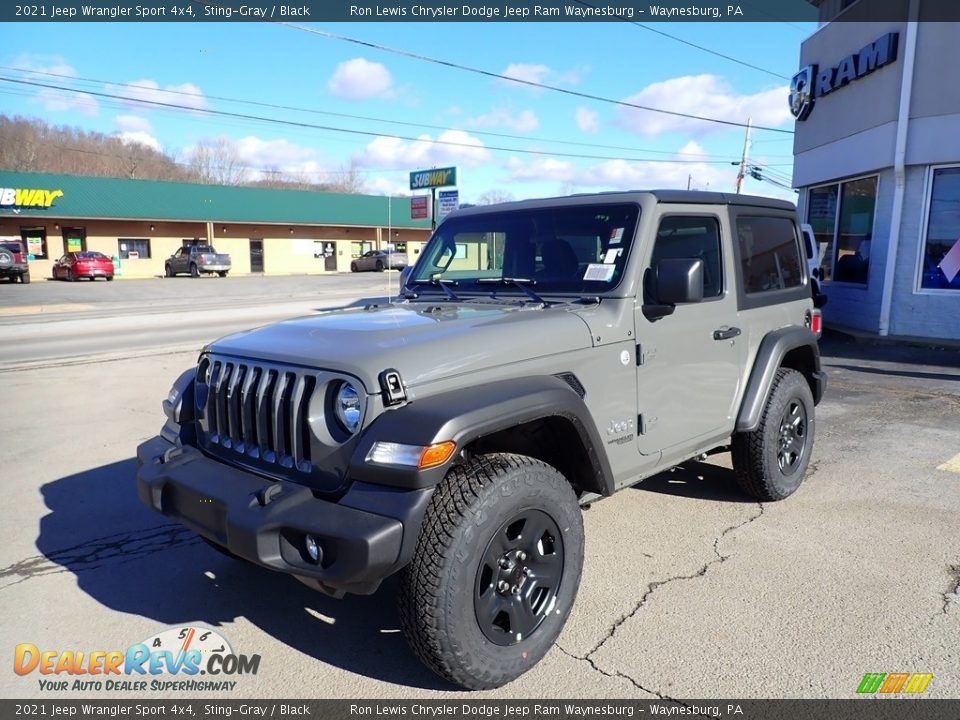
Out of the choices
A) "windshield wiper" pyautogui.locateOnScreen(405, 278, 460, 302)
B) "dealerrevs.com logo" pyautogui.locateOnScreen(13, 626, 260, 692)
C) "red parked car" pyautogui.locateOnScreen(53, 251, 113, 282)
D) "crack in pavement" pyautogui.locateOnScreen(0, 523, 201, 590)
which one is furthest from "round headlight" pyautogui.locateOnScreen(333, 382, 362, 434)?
"red parked car" pyautogui.locateOnScreen(53, 251, 113, 282)

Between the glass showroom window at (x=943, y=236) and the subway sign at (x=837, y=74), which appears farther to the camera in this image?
the subway sign at (x=837, y=74)

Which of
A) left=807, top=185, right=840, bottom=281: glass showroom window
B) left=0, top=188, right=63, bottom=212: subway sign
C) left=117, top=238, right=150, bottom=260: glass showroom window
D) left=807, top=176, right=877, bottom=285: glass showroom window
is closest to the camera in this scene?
left=807, top=176, right=877, bottom=285: glass showroom window

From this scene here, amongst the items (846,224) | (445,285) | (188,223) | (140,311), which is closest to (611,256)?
(445,285)

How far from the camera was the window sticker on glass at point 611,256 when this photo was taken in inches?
144

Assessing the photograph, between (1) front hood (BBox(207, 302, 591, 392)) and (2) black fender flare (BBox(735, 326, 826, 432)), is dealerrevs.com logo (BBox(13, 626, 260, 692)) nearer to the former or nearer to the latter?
(1) front hood (BBox(207, 302, 591, 392))

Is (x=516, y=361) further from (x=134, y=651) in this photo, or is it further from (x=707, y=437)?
(x=134, y=651)

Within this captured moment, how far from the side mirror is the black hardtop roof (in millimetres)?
567

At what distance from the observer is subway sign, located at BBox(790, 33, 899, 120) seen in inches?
476

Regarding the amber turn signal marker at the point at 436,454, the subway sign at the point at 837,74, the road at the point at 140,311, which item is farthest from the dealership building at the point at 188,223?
the amber turn signal marker at the point at 436,454

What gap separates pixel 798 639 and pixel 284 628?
2341 millimetres

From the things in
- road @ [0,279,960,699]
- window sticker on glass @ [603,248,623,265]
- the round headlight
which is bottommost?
road @ [0,279,960,699]

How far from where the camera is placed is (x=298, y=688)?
9.29 feet

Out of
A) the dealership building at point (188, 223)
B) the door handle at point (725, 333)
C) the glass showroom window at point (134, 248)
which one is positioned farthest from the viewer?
the glass showroom window at point (134, 248)

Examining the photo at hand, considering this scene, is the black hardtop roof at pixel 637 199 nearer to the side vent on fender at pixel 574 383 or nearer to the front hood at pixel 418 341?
the front hood at pixel 418 341
